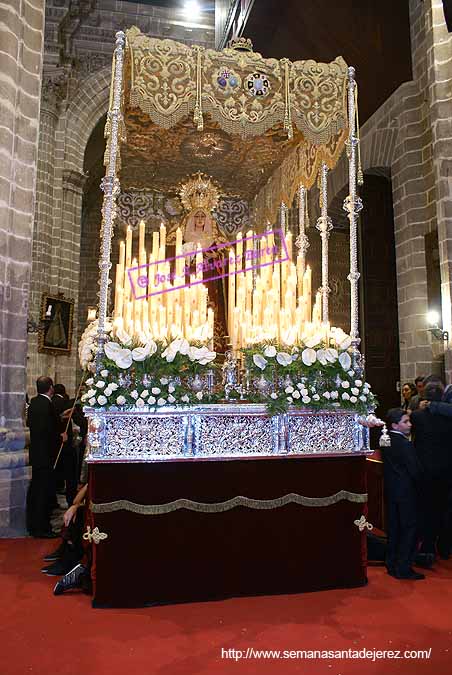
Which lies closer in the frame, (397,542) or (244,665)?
(244,665)

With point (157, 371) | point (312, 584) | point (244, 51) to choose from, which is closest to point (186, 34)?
point (244, 51)

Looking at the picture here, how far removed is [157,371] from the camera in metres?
3.88

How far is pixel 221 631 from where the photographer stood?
3.17 metres

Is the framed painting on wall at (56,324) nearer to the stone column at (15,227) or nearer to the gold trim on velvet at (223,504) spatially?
the stone column at (15,227)

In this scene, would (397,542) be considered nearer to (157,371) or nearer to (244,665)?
(244,665)

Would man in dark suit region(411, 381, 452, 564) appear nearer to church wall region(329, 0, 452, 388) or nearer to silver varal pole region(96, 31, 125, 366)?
silver varal pole region(96, 31, 125, 366)

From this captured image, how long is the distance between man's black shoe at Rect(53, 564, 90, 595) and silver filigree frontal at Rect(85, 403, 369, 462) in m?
0.86

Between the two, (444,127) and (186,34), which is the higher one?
(186,34)

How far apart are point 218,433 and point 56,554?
187 cm

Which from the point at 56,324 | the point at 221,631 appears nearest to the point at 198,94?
the point at 221,631

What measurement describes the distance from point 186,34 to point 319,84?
38.0ft

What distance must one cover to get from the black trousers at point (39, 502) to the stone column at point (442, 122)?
5.34m

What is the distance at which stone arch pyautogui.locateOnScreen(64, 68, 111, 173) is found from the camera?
12.8 meters

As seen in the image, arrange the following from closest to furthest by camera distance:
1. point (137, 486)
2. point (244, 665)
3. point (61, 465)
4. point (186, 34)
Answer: point (244, 665) < point (137, 486) < point (61, 465) < point (186, 34)
